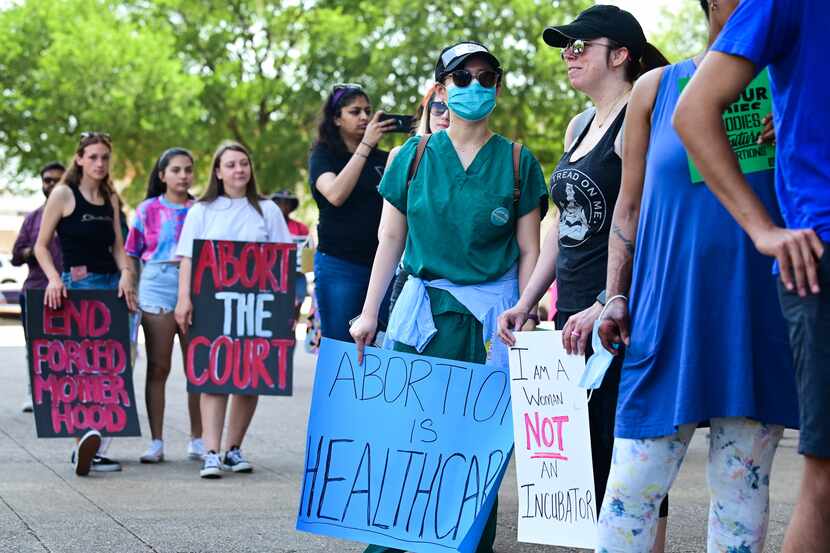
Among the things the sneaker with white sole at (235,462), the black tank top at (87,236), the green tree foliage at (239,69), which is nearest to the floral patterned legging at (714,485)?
the sneaker with white sole at (235,462)

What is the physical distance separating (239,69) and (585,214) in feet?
115

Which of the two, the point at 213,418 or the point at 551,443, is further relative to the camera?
the point at 213,418

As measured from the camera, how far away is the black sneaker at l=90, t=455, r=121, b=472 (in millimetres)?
7729

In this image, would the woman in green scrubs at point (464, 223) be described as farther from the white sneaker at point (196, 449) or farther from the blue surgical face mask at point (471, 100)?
the white sneaker at point (196, 449)

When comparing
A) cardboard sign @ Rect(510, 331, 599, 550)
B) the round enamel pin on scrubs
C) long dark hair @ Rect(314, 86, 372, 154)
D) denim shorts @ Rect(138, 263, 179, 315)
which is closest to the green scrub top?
the round enamel pin on scrubs

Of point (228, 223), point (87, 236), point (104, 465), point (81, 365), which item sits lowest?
point (104, 465)

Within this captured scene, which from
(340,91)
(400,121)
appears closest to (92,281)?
(340,91)

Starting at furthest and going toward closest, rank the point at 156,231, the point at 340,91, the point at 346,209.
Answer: the point at 156,231, the point at 340,91, the point at 346,209

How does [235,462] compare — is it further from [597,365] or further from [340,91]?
[597,365]

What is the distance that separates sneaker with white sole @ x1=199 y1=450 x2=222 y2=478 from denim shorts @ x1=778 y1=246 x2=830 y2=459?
16.4 ft

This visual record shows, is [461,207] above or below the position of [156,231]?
above

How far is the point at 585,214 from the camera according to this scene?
452cm

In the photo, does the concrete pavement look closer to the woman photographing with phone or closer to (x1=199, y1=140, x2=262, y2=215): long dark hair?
the woman photographing with phone

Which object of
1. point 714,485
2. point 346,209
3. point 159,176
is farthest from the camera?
point 159,176
